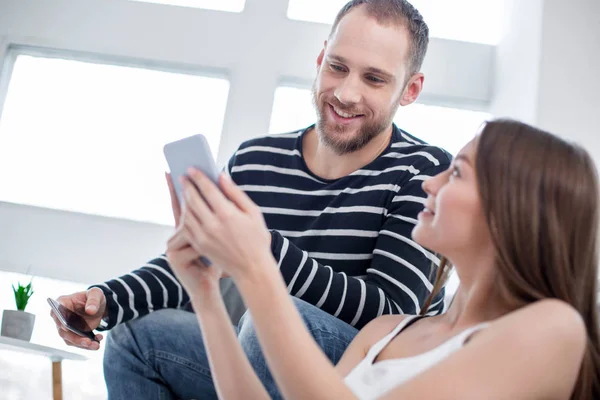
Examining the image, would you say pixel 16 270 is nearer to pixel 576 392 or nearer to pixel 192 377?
pixel 192 377

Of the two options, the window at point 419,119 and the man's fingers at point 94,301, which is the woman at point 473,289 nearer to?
the man's fingers at point 94,301

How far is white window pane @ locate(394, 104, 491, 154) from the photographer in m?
4.11

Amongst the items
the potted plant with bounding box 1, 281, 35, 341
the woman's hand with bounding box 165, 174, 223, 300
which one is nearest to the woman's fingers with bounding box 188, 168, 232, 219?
the woman's hand with bounding box 165, 174, 223, 300

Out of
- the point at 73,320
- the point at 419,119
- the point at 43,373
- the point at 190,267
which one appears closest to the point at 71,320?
the point at 73,320

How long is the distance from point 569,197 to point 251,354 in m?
0.52

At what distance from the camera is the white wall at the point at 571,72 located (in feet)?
11.6

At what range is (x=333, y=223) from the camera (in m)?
1.46

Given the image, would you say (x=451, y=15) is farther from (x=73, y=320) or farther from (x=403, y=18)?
(x=73, y=320)

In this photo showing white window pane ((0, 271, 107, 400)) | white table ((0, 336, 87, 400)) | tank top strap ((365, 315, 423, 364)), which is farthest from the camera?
white window pane ((0, 271, 107, 400))

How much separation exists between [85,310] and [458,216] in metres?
0.70

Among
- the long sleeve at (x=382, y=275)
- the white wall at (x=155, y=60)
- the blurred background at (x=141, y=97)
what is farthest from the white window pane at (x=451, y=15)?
the long sleeve at (x=382, y=275)

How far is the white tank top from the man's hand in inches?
19.7

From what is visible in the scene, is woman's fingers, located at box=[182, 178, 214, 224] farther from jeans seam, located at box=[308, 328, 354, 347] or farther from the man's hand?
the man's hand

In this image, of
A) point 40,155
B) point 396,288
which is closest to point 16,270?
point 40,155
